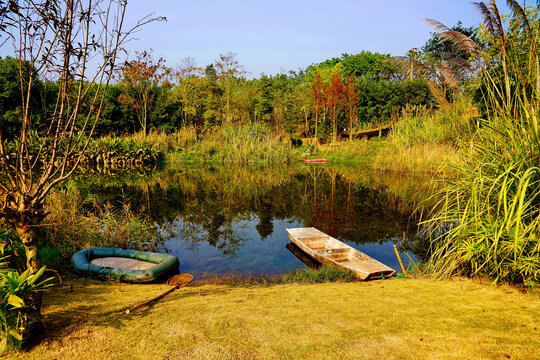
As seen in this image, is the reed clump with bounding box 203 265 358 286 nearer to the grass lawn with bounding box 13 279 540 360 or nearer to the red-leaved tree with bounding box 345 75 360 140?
the grass lawn with bounding box 13 279 540 360

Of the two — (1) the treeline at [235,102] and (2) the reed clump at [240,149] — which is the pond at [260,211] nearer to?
(2) the reed clump at [240,149]

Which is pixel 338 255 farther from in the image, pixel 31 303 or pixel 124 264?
pixel 31 303

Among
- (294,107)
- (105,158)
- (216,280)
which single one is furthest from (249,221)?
(294,107)

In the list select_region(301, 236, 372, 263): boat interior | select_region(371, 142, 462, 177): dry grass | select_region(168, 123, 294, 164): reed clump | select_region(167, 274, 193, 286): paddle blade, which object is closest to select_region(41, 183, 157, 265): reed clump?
select_region(167, 274, 193, 286): paddle blade

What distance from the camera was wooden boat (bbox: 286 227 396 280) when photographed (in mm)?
5328

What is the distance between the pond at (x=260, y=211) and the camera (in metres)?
7.04

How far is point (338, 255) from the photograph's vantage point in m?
6.40

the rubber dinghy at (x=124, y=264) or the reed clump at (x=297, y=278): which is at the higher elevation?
the rubber dinghy at (x=124, y=264)

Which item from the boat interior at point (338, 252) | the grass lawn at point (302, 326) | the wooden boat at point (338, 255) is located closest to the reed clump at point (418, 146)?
the wooden boat at point (338, 255)

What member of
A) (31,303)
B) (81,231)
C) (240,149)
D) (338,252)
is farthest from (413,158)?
(31,303)

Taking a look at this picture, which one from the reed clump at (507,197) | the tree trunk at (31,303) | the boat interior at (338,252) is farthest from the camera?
the boat interior at (338,252)

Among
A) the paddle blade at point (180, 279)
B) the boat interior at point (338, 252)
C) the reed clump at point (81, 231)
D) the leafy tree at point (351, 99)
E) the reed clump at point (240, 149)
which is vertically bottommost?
the paddle blade at point (180, 279)

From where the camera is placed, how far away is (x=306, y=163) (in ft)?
74.3

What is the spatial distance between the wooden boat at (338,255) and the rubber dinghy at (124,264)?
8.46 ft
